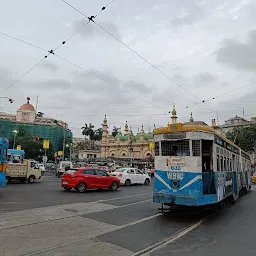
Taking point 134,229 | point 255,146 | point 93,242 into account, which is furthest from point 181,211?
point 255,146

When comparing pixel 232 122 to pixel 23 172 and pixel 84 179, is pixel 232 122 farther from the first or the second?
pixel 84 179

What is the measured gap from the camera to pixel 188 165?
30.6 ft

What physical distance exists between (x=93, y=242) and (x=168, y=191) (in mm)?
3954

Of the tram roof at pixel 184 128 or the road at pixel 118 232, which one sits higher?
the tram roof at pixel 184 128

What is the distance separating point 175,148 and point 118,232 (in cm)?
381

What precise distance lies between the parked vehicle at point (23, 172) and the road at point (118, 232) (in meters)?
12.3

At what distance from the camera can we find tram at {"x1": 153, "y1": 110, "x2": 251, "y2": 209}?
9156mm

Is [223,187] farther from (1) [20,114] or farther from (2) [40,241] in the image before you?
(1) [20,114]

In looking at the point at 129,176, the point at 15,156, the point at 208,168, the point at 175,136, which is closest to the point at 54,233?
the point at 175,136

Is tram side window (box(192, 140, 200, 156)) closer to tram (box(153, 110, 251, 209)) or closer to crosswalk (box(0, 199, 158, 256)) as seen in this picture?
tram (box(153, 110, 251, 209))

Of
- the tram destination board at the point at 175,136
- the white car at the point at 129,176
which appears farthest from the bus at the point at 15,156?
the tram destination board at the point at 175,136

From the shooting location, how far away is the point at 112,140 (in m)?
92.7

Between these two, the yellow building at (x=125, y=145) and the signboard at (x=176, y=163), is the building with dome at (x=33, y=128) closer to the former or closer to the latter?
the yellow building at (x=125, y=145)

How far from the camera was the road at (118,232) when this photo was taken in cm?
586
